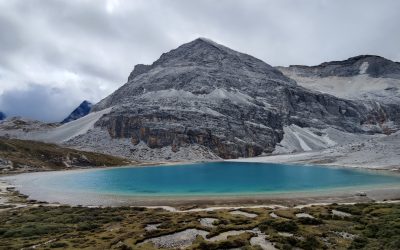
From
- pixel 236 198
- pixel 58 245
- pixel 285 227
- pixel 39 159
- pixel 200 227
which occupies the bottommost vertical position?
pixel 58 245

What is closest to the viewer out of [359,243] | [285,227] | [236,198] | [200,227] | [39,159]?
[359,243]

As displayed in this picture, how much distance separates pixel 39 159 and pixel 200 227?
133923 millimetres

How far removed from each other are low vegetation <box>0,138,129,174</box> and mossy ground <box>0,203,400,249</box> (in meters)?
94.9

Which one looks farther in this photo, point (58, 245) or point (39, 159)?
point (39, 159)

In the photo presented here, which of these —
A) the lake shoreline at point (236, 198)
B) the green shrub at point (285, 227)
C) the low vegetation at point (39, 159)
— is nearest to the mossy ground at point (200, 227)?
the green shrub at point (285, 227)

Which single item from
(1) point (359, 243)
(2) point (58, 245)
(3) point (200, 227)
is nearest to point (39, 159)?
(2) point (58, 245)

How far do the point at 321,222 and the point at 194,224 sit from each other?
1162 centimetres

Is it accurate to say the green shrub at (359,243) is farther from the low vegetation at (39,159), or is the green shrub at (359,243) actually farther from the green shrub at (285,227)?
the low vegetation at (39,159)

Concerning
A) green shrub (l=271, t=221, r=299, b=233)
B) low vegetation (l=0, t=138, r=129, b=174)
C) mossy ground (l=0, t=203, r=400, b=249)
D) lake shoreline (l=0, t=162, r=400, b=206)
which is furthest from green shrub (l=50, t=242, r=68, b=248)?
low vegetation (l=0, t=138, r=129, b=174)

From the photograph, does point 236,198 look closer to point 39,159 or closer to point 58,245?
point 58,245

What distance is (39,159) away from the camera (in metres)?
151

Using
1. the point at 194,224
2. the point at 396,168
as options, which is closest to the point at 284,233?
the point at 194,224

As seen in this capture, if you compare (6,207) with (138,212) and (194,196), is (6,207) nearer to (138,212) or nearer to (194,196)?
(138,212)

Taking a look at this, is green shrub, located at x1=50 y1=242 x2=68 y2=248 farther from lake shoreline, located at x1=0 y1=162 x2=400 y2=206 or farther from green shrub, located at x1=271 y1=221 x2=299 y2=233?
lake shoreline, located at x1=0 y1=162 x2=400 y2=206
